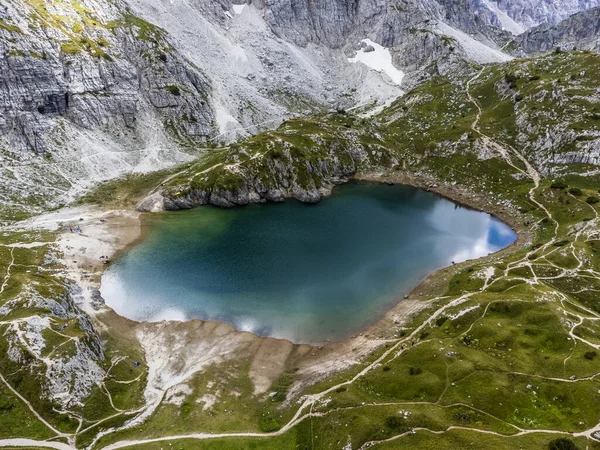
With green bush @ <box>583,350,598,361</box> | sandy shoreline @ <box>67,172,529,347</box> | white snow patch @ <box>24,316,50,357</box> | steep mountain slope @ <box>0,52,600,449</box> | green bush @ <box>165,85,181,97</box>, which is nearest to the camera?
steep mountain slope @ <box>0,52,600,449</box>

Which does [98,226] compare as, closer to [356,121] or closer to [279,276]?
[279,276]

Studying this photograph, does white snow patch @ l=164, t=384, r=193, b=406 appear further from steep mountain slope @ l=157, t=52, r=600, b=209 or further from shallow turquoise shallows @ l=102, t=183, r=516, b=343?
steep mountain slope @ l=157, t=52, r=600, b=209

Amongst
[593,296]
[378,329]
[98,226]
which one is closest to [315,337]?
[378,329]

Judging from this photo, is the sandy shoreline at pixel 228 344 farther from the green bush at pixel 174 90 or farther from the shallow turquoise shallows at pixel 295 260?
the green bush at pixel 174 90

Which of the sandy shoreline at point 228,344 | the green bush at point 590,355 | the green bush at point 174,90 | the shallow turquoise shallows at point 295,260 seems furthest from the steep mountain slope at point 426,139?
the green bush at point 590,355

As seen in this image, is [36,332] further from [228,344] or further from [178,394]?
[228,344]

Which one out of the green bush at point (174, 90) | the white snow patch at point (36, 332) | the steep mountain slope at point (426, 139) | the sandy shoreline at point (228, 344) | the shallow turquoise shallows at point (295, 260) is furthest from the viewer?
the green bush at point (174, 90)

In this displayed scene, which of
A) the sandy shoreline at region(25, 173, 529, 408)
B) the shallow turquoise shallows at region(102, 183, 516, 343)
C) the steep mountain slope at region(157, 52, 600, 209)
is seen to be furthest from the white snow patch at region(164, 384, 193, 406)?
the steep mountain slope at region(157, 52, 600, 209)

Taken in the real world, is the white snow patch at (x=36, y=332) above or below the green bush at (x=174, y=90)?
below
